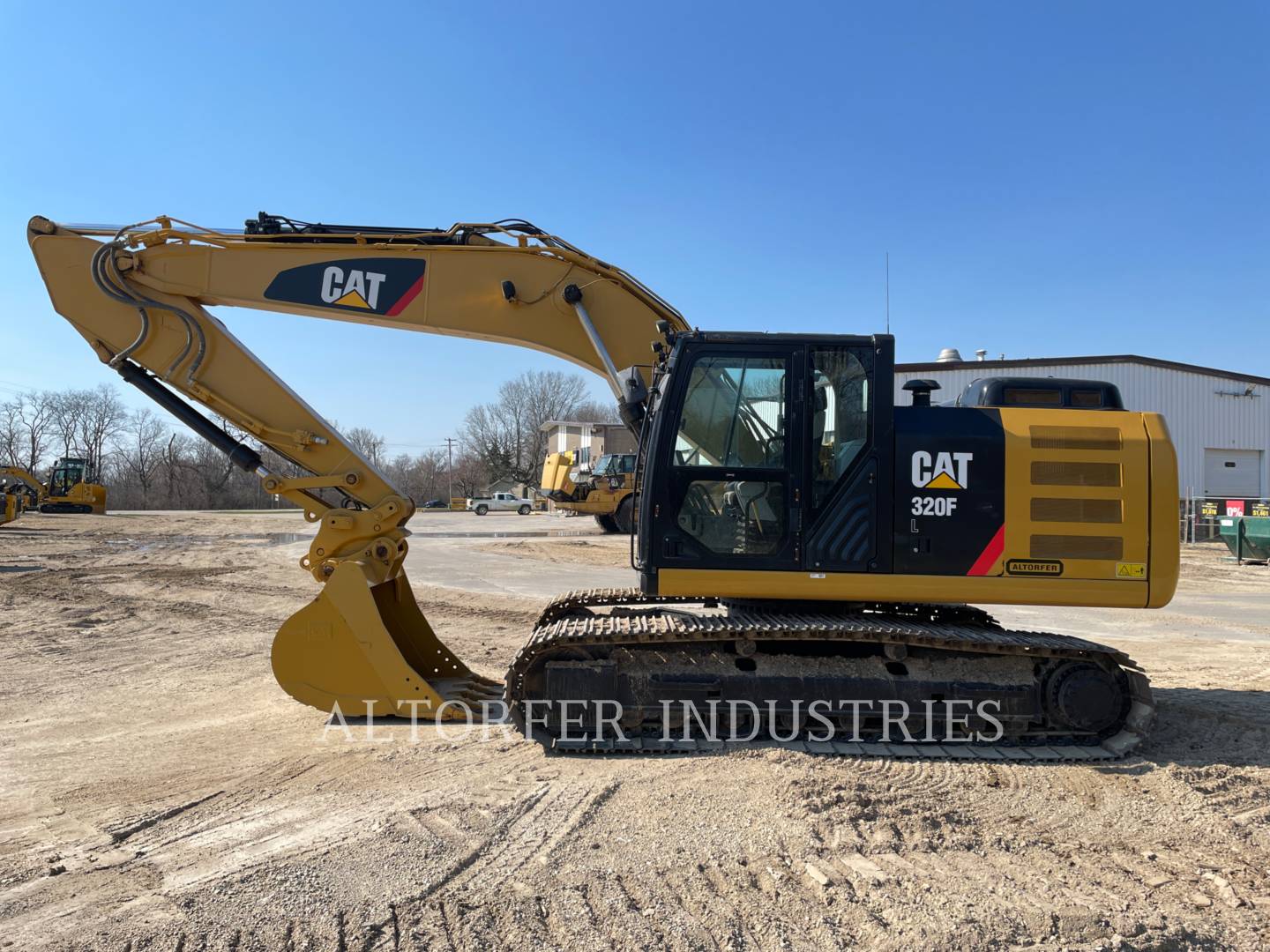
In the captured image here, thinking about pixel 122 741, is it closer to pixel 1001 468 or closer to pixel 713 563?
pixel 713 563

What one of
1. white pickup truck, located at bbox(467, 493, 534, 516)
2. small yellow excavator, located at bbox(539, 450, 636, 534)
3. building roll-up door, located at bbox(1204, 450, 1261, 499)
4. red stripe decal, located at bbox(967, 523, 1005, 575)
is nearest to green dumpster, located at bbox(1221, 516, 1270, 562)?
building roll-up door, located at bbox(1204, 450, 1261, 499)

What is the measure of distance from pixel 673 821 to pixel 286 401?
427 cm

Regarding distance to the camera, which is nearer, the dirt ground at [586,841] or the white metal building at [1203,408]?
the dirt ground at [586,841]

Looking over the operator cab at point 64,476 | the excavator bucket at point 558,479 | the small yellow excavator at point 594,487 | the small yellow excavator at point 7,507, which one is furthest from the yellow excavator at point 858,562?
the operator cab at point 64,476

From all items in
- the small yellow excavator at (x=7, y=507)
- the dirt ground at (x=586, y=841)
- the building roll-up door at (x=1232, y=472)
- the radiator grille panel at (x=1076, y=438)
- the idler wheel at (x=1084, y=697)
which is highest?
the building roll-up door at (x=1232, y=472)

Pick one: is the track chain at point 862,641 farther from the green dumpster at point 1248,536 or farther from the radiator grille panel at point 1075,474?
the green dumpster at point 1248,536

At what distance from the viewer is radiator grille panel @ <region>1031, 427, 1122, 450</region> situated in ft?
17.3

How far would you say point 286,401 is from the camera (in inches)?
245

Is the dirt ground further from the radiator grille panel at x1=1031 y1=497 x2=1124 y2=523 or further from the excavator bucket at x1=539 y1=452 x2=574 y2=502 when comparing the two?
the excavator bucket at x1=539 y1=452 x2=574 y2=502

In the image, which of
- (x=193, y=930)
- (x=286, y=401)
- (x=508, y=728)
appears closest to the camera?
(x=193, y=930)

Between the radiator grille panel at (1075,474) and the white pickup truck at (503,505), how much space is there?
50.5 metres

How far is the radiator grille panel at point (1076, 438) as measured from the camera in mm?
5281

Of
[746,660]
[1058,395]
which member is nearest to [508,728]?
[746,660]

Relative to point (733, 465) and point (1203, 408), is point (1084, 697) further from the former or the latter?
point (1203, 408)
